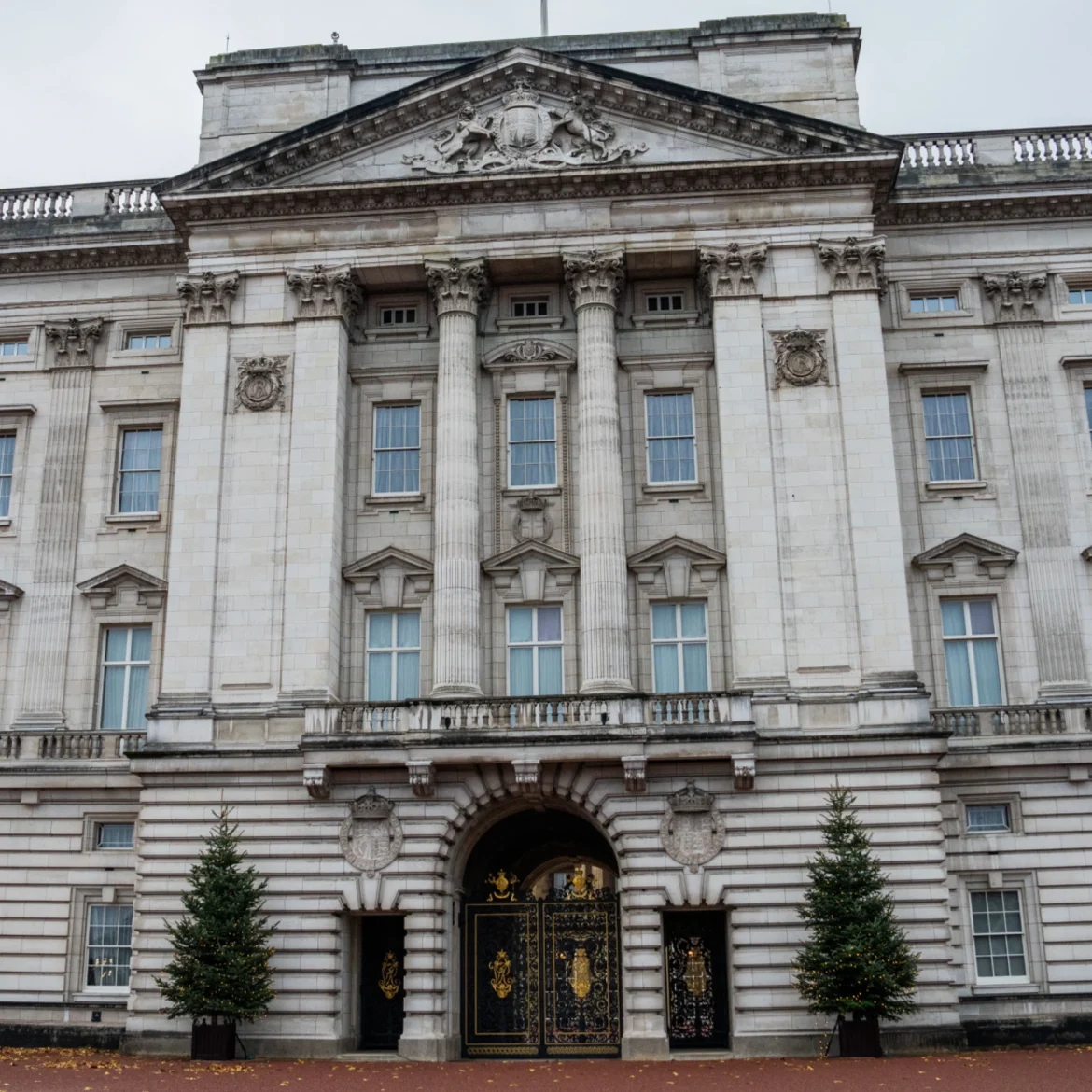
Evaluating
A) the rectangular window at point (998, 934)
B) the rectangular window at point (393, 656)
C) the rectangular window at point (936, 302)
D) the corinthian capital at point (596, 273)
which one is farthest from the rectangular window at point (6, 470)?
the rectangular window at point (998, 934)

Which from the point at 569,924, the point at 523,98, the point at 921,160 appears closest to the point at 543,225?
the point at 523,98

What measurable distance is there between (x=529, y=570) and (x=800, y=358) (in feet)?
26.1

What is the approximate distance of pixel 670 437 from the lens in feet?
112

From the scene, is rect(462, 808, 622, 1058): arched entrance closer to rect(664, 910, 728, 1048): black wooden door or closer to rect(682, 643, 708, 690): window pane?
rect(664, 910, 728, 1048): black wooden door

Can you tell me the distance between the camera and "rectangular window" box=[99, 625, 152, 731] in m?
34.8

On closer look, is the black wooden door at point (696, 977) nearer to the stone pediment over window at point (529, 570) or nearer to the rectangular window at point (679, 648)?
the rectangular window at point (679, 648)

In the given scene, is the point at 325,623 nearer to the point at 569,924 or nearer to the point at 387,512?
the point at 387,512

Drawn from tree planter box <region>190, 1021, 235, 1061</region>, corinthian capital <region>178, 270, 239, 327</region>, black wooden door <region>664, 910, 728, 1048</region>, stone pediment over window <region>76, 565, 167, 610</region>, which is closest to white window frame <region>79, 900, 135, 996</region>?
tree planter box <region>190, 1021, 235, 1061</region>

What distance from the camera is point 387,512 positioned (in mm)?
34125

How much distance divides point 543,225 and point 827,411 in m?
8.17

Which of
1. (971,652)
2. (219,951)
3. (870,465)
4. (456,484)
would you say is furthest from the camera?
(971,652)

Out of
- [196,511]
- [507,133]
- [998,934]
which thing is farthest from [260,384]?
[998,934]

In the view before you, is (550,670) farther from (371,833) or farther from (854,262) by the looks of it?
(854,262)

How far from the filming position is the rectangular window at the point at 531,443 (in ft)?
112
